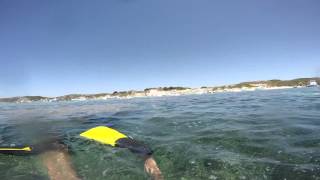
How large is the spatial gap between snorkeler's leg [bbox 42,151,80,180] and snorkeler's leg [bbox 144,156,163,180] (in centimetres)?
182

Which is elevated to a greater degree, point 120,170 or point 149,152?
point 149,152

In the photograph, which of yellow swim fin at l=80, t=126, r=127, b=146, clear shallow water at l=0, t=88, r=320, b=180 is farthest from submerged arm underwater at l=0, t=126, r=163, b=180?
clear shallow water at l=0, t=88, r=320, b=180

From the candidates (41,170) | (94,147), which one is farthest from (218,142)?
(41,170)

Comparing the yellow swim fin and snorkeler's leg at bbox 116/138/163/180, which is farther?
the yellow swim fin

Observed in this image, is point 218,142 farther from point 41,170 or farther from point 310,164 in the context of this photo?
point 41,170

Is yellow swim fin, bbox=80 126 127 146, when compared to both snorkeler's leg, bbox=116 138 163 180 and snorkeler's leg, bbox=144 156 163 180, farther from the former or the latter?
snorkeler's leg, bbox=144 156 163 180

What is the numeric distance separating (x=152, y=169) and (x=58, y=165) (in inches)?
114

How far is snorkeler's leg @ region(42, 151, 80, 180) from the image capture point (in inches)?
257

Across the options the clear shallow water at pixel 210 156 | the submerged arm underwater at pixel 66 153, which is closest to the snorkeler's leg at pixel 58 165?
the submerged arm underwater at pixel 66 153

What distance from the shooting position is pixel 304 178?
571 cm

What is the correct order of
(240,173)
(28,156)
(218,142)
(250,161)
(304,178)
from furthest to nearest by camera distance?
(218,142)
(28,156)
(250,161)
(240,173)
(304,178)

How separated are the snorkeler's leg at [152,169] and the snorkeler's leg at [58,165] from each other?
1821 millimetres

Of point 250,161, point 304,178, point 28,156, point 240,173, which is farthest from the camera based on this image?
point 28,156

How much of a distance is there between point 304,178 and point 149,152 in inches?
154
